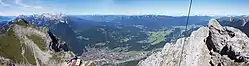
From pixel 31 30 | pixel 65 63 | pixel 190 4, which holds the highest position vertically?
pixel 190 4

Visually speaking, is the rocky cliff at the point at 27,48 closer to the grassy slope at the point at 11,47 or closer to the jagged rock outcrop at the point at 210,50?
the grassy slope at the point at 11,47

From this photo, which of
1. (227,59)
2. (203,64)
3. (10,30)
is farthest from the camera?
(10,30)

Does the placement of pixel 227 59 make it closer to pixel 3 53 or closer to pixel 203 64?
pixel 203 64

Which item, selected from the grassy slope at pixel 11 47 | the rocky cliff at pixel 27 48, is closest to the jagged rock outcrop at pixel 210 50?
the rocky cliff at pixel 27 48

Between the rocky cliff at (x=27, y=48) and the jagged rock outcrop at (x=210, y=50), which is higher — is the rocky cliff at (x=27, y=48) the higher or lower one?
the lower one

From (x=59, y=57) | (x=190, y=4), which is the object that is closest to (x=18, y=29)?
(x=59, y=57)

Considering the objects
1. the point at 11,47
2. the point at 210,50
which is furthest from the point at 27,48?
the point at 210,50
